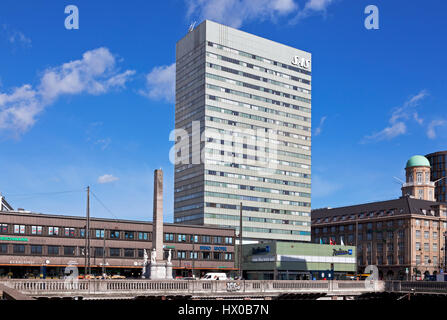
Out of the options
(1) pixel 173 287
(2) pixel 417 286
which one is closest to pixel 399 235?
(2) pixel 417 286

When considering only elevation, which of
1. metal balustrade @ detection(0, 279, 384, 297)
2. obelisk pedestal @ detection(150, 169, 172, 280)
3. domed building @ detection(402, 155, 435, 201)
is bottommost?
metal balustrade @ detection(0, 279, 384, 297)

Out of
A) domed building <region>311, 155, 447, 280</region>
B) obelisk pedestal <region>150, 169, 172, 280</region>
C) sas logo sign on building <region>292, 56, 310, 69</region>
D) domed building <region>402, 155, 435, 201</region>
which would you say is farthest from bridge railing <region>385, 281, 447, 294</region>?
domed building <region>402, 155, 435, 201</region>

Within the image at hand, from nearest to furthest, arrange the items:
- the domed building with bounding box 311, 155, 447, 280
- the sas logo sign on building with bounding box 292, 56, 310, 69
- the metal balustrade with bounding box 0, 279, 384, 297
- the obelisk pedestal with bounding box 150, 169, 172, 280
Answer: the metal balustrade with bounding box 0, 279, 384, 297, the obelisk pedestal with bounding box 150, 169, 172, 280, the domed building with bounding box 311, 155, 447, 280, the sas logo sign on building with bounding box 292, 56, 310, 69

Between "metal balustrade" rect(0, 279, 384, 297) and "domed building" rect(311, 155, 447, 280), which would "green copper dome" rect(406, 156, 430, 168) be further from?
"metal balustrade" rect(0, 279, 384, 297)

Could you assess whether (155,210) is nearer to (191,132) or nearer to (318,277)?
(318,277)

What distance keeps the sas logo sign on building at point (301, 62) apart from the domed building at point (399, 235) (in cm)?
4591

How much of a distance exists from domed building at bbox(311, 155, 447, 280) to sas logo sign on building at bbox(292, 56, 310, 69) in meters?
45.9

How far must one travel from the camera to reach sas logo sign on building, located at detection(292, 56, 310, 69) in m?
160

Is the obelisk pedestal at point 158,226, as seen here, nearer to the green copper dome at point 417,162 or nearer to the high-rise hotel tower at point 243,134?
the high-rise hotel tower at point 243,134

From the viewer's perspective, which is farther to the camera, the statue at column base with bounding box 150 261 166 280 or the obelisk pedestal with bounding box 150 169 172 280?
the obelisk pedestal with bounding box 150 169 172 280

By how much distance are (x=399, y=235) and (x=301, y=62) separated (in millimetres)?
58824

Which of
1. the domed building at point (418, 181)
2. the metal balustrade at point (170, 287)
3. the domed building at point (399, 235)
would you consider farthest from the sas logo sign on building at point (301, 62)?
the metal balustrade at point (170, 287)

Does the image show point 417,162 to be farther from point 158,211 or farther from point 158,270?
point 158,270
